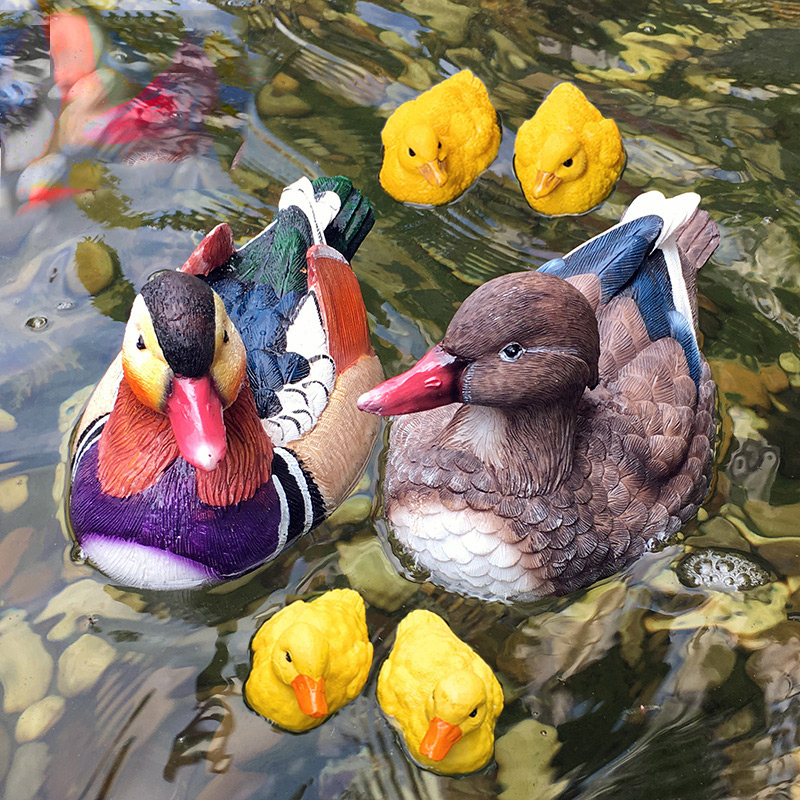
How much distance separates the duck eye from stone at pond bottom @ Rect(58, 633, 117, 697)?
168cm

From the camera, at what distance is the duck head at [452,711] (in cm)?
271

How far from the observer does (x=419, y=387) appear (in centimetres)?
297

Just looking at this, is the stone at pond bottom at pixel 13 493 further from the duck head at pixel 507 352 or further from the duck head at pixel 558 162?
the duck head at pixel 558 162

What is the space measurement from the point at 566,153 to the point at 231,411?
214 cm

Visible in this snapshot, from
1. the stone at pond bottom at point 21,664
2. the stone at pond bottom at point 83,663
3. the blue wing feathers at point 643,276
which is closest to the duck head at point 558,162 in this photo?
the blue wing feathers at point 643,276

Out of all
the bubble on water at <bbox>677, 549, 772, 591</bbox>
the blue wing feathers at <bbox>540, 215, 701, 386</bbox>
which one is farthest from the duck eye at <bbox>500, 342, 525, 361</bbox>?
the bubble on water at <bbox>677, 549, 772, 591</bbox>

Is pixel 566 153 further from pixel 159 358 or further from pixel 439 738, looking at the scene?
pixel 439 738

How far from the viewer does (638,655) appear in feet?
11.1

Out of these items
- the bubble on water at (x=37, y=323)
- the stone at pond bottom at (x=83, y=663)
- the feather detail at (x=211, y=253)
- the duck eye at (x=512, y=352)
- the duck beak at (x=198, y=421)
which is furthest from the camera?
the bubble on water at (x=37, y=323)

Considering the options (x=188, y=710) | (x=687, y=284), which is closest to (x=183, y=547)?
(x=188, y=710)

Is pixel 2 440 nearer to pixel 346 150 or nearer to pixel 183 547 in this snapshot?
pixel 183 547

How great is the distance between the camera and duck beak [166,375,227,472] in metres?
2.80

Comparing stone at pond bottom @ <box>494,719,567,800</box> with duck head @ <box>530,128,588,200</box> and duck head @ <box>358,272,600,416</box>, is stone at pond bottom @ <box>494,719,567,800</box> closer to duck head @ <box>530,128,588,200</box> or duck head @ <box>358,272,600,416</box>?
duck head @ <box>358,272,600,416</box>

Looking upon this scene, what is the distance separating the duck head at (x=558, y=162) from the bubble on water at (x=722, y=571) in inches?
71.6
